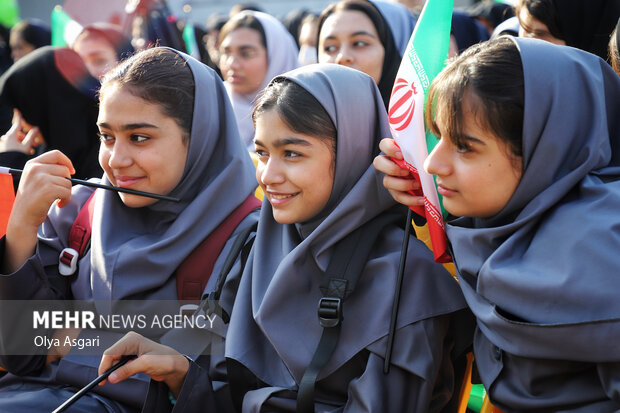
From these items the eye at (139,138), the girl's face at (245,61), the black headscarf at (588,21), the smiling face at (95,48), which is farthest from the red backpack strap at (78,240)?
the smiling face at (95,48)

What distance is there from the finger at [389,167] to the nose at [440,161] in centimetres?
19

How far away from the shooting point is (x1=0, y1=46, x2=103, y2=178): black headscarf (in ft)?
12.8

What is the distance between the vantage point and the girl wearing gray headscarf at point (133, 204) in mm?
2418

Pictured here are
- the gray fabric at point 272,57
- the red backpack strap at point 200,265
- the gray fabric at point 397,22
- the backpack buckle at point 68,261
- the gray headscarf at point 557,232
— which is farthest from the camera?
the gray fabric at point 272,57

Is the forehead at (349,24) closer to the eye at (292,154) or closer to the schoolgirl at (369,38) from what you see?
the schoolgirl at (369,38)

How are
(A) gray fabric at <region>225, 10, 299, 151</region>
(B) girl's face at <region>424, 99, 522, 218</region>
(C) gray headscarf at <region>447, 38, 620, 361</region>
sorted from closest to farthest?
(C) gray headscarf at <region>447, 38, 620, 361</region>
(B) girl's face at <region>424, 99, 522, 218</region>
(A) gray fabric at <region>225, 10, 299, 151</region>

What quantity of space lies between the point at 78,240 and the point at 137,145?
1.53 ft

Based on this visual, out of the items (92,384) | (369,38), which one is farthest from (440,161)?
(369,38)

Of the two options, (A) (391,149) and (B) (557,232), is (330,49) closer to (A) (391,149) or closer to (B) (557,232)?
(A) (391,149)

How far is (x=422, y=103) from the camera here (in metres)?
1.97

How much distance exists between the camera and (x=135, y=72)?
2512mm

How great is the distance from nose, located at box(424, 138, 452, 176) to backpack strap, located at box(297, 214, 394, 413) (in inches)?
13.1

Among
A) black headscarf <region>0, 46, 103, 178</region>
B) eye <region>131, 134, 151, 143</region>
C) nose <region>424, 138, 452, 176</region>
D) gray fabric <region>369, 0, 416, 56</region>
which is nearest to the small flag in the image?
eye <region>131, 134, 151, 143</region>

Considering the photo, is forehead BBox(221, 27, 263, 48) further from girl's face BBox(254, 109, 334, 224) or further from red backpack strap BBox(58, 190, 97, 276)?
girl's face BBox(254, 109, 334, 224)
